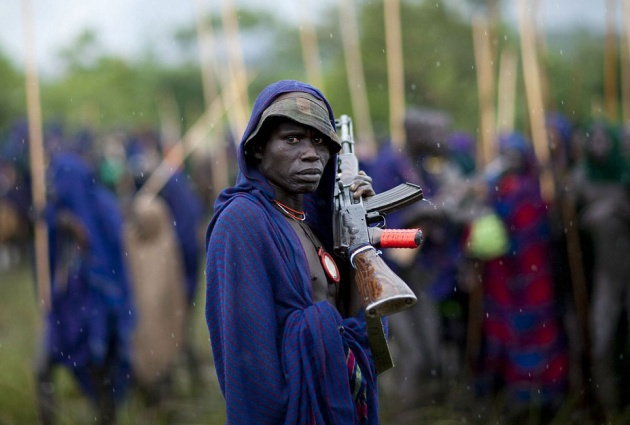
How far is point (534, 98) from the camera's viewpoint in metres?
7.82

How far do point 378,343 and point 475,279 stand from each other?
4833 mm

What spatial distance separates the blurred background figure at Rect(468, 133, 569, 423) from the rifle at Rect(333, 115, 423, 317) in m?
4.26

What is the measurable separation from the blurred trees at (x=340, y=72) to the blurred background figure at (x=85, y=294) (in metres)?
2.68

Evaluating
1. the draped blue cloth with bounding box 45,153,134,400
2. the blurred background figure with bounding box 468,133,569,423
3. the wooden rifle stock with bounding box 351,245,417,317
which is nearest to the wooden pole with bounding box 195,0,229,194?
the draped blue cloth with bounding box 45,153,134,400

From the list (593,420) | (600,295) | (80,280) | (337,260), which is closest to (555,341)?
(600,295)

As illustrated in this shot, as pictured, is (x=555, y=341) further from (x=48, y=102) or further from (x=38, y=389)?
(x=48, y=102)

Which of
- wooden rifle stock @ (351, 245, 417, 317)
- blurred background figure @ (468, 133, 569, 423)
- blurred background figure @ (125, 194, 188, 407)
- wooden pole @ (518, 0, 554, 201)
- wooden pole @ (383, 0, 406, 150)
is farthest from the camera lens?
wooden pole @ (383, 0, 406, 150)

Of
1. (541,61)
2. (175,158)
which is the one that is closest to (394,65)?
(541,61)

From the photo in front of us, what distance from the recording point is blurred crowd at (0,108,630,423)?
285 inches

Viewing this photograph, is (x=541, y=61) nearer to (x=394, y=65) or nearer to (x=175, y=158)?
(x=394, y=65)

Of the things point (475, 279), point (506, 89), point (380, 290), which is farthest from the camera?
point (506, 89)

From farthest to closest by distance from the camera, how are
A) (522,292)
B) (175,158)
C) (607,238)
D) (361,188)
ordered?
1. (175,158)
2. (522,292)
3. (607,238)
4. (361,188)

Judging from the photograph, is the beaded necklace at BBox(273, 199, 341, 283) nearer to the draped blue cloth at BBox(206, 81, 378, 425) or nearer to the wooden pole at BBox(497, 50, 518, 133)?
the draped blue cloth at BBox(206, 81, 378, 425)

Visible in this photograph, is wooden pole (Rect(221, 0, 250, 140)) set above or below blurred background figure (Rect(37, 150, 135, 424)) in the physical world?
above
